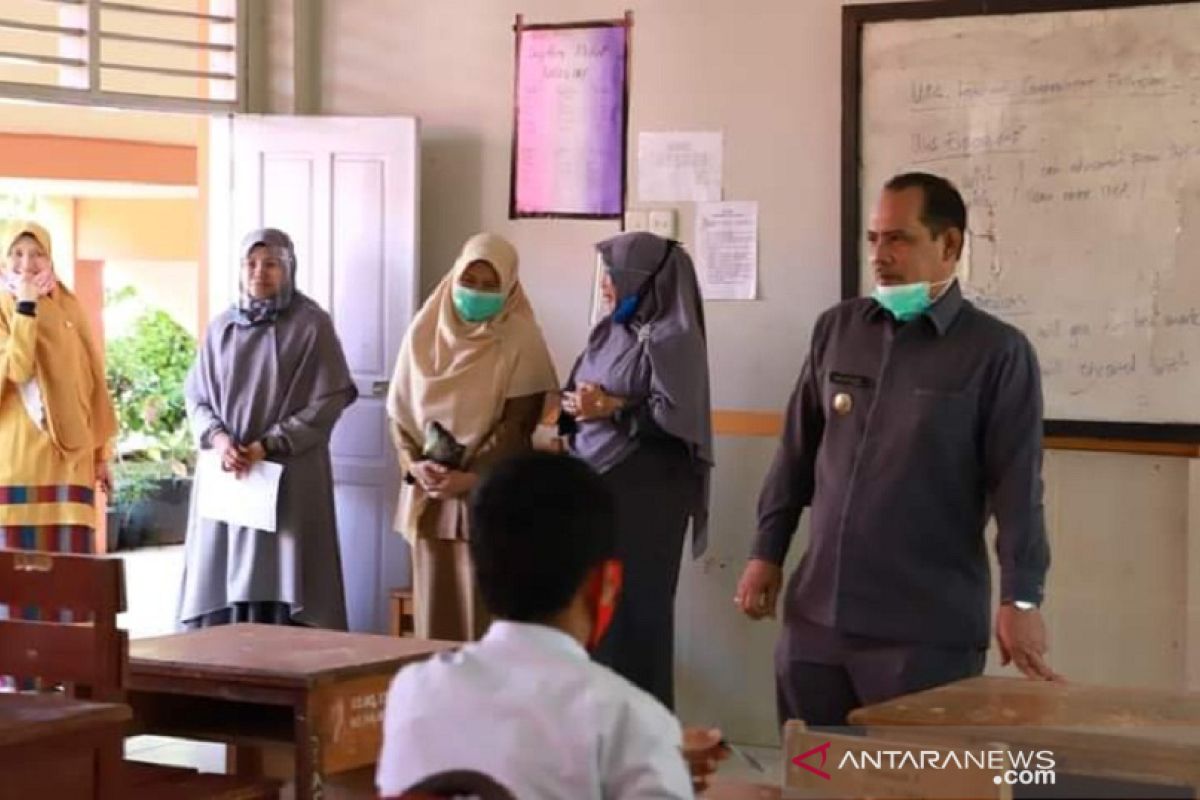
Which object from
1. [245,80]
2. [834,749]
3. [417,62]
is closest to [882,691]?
[834,749]

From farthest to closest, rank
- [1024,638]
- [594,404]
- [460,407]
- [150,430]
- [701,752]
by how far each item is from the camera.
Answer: [150,430], [460,407], [594,404], [1024,638], [701,752]

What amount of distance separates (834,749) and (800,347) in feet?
11.1

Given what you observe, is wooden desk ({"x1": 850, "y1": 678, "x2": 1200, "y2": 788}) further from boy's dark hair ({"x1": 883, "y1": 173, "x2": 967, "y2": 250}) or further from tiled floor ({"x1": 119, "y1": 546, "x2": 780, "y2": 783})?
tiled floor ({"x1": 119, "y1": 546, "x2": 780, "y2": 783})

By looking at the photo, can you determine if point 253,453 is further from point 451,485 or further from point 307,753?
point 307,753

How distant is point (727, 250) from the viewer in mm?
5527

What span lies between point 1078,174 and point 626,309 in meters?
1.32

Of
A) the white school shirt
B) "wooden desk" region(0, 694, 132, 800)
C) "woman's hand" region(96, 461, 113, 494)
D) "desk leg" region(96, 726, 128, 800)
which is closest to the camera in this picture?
the white school shirt

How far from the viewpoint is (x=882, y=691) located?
3.04 metres

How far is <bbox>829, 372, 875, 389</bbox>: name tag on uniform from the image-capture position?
3.11 meters

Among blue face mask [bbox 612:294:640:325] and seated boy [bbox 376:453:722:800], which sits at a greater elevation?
blue face mask [bbox 612:294:640:325]

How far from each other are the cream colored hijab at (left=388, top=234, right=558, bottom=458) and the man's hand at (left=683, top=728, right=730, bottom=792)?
10.8 ft

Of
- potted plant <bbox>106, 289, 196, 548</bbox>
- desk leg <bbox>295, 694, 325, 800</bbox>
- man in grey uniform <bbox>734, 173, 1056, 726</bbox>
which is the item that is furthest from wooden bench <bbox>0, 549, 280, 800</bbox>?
potted plant <bbox>106, 289, 196, 548</bbox>

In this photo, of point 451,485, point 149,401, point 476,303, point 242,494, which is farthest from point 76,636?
point 149,401

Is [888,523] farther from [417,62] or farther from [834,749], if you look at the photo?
[417,62]
